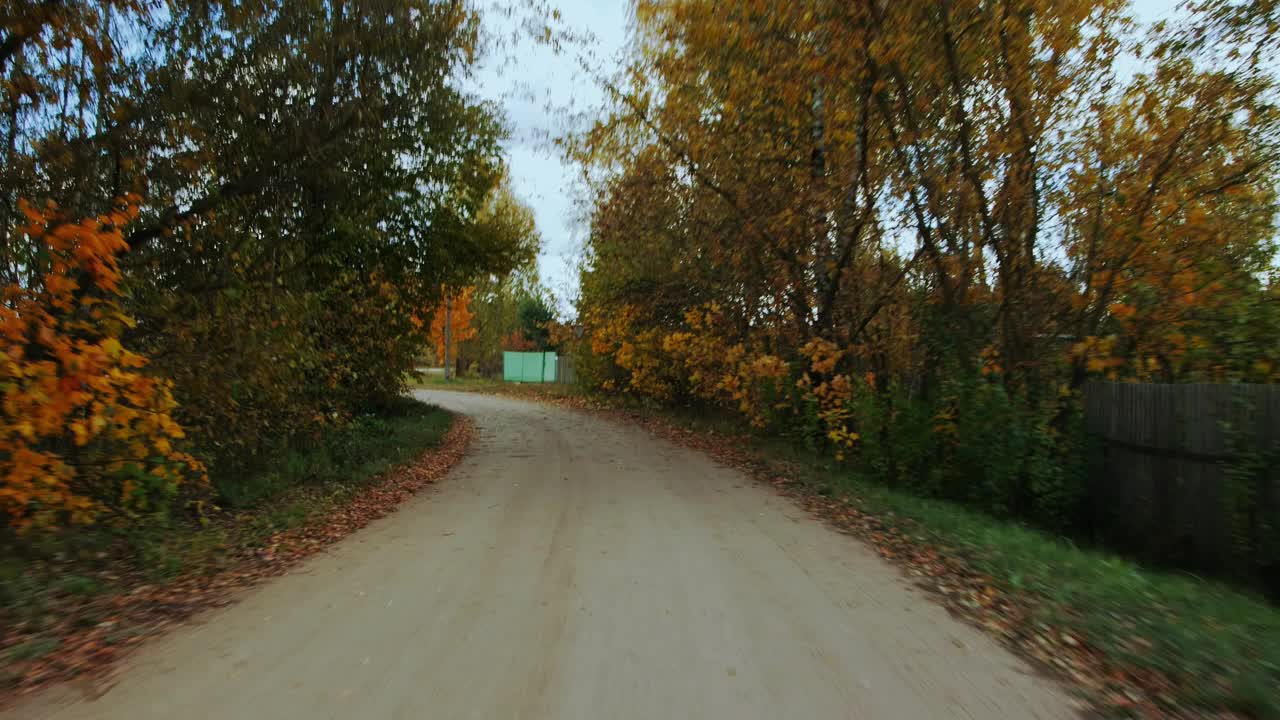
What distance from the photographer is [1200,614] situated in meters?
5.01

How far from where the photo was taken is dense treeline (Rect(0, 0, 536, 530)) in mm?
5273

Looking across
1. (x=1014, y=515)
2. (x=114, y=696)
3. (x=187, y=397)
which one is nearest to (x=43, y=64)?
(x=187, y=397)

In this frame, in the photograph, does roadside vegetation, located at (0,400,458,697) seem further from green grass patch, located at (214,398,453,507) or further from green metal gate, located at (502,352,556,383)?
green metal gate, located at (502,352,556,383)

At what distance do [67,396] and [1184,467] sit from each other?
1046 centimetres

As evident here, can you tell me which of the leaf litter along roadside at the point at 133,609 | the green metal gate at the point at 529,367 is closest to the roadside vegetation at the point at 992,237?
the leaf litter along roadside at the point at 133,609

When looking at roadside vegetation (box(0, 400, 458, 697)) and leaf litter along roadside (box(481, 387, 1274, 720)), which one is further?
roadside vegetation (box(0, 400, 458, 697))

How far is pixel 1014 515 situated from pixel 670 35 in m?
8.55

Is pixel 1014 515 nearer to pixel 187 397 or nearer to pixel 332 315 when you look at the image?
pixel 187 397

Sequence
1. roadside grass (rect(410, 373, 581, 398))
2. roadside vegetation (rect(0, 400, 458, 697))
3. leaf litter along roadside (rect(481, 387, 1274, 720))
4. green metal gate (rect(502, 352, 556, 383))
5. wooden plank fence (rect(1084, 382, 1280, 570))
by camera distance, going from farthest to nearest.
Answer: green metal gate (rect(502, 352, 556, 383)) < roadside grass (rect(410, 373, 581, 398)) < wooden plank fence (rect(1084, 382, 1280, 570)) < roadside vegetation (rect(0, 400, 458, 697)) < leaf litter along roadside (rect(481, 387, 1274, 720))

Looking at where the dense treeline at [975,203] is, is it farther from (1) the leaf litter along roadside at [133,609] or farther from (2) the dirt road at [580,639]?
(1) the leaf litter along roadside at [133,609]

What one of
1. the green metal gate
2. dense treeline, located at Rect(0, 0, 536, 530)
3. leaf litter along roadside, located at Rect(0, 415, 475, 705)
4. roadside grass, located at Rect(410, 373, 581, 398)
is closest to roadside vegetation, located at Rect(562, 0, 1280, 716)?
dense treeline, located at Rect(0, 0, 536, 530)

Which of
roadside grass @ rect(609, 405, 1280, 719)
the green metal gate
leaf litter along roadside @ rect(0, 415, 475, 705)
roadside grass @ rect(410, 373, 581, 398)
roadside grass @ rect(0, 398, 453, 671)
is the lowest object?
leaf litter along roadside @ rect(0, 415, 475, 705)

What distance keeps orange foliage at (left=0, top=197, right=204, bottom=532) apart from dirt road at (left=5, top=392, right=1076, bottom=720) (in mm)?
1603

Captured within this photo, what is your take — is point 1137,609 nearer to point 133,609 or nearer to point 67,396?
point 133,609
